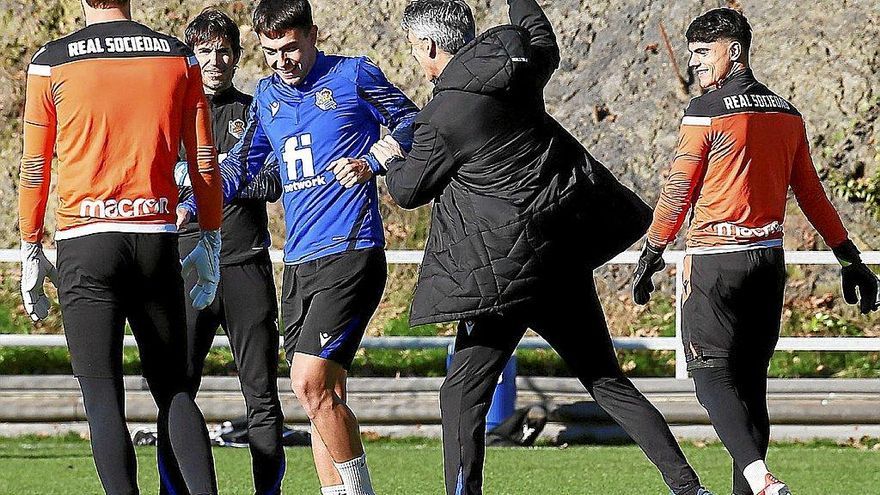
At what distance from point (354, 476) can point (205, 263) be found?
45.4 inches

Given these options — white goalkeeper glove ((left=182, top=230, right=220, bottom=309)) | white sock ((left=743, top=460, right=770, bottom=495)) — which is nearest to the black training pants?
Result: white goalkeeper glove ((left=182, top=230, right=220, bottom=309))

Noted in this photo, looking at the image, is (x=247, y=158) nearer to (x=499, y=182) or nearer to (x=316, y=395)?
(x=316, y=395)

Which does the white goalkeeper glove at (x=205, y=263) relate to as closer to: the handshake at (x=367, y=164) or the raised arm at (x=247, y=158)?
the handshake at (x=367, y=164)

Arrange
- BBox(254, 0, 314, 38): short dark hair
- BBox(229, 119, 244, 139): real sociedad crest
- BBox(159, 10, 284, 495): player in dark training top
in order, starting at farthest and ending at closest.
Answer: BBox(229, 119, 244, 139): real sociedad crest, BBox(159, 10, 284, 495): player in dark training top, BBox(254, 0, 314, 38): short dark hair

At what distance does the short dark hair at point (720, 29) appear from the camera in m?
6.39

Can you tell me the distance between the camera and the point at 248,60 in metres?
17.8

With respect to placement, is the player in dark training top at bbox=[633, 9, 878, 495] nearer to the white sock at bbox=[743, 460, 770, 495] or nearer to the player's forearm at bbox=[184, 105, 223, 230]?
the white sock at bbox=[743, 460, 770, 495]

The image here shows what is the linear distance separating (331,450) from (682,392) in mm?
5383

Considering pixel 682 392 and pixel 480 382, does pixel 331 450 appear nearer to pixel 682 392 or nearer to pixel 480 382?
pixel 480 382

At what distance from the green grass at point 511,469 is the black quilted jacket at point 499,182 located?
279 centimetres

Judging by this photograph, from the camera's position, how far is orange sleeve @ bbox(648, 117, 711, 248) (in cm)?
628

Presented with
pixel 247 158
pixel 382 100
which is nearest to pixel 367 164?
pixel 382 100

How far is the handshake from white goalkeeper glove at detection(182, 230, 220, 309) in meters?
0.57

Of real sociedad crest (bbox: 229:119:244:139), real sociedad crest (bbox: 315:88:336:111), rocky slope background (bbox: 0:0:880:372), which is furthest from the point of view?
rocky slope background (bbox: 0:0:880:372)
